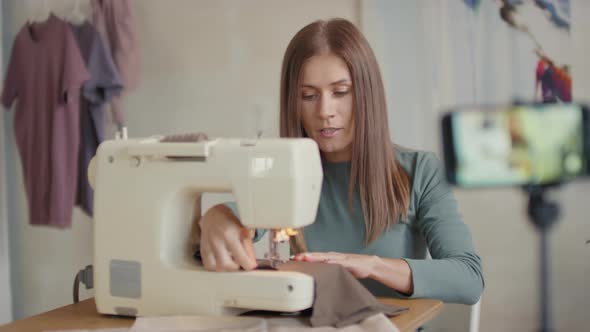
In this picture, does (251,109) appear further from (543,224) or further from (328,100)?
(543,224)

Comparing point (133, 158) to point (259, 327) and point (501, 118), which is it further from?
point (501, 118)

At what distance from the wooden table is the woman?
0.20 m

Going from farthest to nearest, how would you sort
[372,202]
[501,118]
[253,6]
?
1. [253,6]
2. [372,202]
3. [501,118]

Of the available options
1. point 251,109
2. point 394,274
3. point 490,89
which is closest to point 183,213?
point 394,274

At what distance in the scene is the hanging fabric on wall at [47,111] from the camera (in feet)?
10.4

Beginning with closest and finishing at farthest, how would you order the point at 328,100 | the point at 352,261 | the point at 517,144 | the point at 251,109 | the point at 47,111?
1. the point at 517,144
2. the point at 352,261
3. the point at 328,100
4. the point at 251,109
5. the point at 47,111

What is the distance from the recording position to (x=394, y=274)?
1.38 m

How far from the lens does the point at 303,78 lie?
171cm

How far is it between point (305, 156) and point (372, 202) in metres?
0.46

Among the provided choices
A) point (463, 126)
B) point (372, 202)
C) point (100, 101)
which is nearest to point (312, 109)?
point (372, 202)

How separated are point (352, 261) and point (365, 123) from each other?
Result: 44 cm

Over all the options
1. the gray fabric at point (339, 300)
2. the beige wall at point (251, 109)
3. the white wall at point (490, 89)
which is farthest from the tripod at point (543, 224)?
the white wall at point (490, 89)

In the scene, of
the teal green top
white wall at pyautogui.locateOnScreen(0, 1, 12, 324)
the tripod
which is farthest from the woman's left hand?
white wall at pyautogui.locateOnScreen(0, 1, 12, 324)

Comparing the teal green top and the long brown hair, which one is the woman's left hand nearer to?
the teal green top
